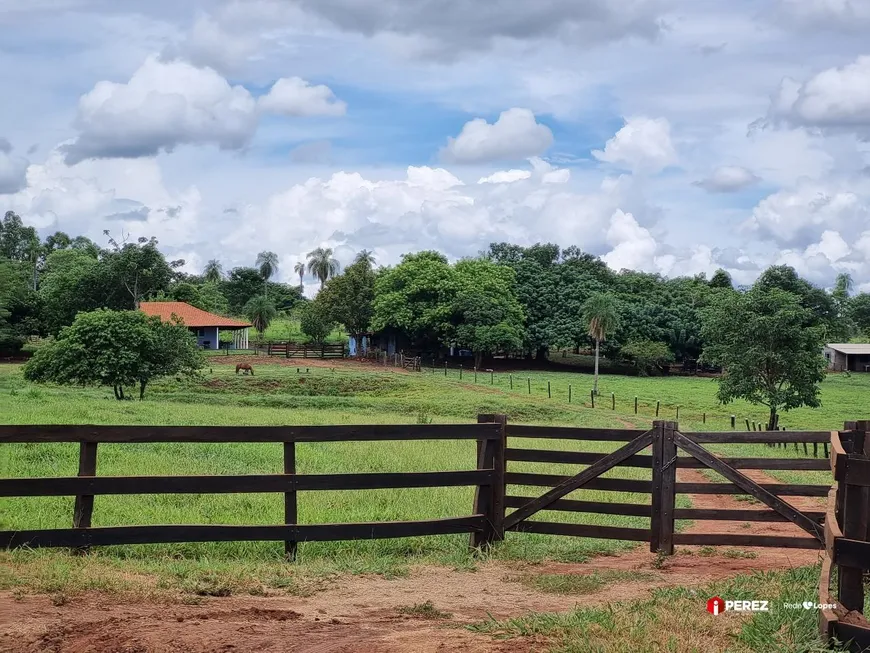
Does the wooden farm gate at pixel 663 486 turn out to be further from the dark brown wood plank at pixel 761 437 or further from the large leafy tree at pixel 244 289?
the large leafy tree at pixel 244 289

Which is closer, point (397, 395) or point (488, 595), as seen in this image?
point (488, 595)

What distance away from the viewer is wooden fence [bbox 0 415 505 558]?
8.48 m

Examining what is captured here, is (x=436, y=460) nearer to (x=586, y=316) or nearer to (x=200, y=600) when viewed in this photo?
(x=200, y=600)

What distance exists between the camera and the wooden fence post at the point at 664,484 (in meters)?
9.64

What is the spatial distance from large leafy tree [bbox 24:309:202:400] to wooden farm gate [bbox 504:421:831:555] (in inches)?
1366

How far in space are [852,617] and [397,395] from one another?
1818 inches

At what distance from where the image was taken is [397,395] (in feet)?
168

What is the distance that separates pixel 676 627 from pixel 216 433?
4.94 metres

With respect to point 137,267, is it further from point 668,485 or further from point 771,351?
point 668,485

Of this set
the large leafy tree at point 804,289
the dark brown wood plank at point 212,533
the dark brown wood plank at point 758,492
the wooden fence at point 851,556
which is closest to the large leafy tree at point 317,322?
the large leafy tree at point 804,289

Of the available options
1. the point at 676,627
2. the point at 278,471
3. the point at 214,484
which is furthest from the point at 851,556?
the point at 278,471

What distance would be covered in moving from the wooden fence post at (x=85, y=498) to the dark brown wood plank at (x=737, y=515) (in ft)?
20.7

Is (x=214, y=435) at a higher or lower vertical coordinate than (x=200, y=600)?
higher

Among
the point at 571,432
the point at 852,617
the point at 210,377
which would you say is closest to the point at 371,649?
the point at 852,617
